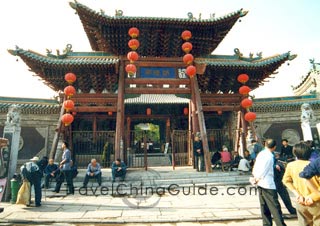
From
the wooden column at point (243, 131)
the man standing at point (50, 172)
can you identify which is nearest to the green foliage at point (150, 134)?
the wooden column at point (243, 131)

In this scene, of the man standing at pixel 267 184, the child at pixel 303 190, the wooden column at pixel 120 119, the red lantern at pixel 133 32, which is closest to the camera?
the child at pixel 303 190

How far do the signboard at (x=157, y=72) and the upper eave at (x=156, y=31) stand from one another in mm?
924

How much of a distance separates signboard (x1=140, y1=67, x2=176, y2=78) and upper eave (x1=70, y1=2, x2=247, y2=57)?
92 centimetres

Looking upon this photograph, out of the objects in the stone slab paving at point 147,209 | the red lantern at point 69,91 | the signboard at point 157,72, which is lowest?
the stone slab paving at point 147,209

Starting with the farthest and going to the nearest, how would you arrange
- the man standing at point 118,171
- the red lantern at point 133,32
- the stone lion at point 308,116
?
the red lantern at point 133,32, the stone lion at point 308,116, the man standing at point 118,171

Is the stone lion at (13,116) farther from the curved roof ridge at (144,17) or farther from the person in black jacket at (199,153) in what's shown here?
the person in black jacket at (199,153)

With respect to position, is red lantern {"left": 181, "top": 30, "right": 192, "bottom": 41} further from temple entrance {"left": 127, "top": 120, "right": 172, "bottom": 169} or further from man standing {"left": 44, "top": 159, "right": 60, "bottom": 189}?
man standing {"left": 44, "top": 159, "right": 60, "bottom": 189}

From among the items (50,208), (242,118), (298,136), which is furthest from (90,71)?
(298,136)

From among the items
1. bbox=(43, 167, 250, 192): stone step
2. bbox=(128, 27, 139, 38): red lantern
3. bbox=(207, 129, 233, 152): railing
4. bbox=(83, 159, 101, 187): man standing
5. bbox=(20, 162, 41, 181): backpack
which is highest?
bbox=(128, 27, 139, 38): red lantern

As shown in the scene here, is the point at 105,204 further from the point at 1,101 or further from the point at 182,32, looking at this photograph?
the point at 1,101

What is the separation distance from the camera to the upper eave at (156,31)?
29.2 feet

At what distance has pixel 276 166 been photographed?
4.42 metres

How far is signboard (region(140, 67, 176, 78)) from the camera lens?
9.88 meters

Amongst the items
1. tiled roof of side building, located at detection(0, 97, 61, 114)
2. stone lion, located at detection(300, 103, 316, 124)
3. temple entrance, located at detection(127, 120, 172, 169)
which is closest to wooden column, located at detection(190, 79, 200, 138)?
temple entrance, located at detection(127, 120, 172, 169)
